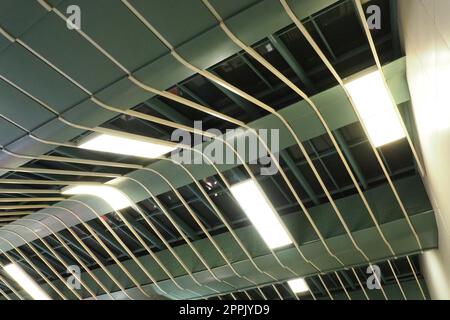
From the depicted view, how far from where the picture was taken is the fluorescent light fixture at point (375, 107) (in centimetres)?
807

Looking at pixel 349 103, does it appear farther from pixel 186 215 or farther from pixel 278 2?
pixel 186 215

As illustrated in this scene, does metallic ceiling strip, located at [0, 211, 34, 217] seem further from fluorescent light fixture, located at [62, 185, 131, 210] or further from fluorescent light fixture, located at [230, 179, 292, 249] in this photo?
fluorescent light fixture, located at [230, 179, 292, 249]

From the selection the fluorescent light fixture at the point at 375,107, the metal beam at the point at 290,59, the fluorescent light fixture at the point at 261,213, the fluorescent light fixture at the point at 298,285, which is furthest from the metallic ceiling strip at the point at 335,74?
the fluorescent light fixture at the point at 298,285

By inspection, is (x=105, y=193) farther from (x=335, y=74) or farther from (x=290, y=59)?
(x=335, y=74)

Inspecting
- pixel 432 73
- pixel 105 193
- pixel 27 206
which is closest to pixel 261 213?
pixel 105 193

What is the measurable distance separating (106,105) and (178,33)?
2109 millimetres

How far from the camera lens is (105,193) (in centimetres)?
1188

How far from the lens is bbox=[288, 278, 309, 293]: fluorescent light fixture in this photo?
14.3 metres

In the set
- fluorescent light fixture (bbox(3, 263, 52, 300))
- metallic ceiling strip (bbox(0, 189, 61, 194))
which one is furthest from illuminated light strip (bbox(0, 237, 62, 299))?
metallic ceiling strip (bbox(0, 189, 61, 194))

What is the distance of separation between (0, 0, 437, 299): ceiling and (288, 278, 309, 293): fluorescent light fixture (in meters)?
0.57

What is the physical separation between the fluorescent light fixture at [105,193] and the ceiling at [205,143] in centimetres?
31

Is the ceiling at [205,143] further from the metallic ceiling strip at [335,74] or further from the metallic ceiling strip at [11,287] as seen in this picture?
the metallic ceiling strip at [11,287]

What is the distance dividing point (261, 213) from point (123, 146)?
4427 mm

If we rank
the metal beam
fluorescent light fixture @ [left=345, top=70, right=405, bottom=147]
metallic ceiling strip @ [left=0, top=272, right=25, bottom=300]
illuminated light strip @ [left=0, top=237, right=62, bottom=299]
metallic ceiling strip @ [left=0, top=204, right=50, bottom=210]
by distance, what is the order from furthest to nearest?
metallic ceiling strip @ [left=0, top=272, right=25, bottom=300] → illuminated light strip @ [left=0, top=237, right=62, bottom=299] → metallic ceiling strip @ [left=0, top=204, right=50, bottom=210] → the metal beam → fluorescent light fixture @ [left=345, top=70, right=405, bottom=147]
